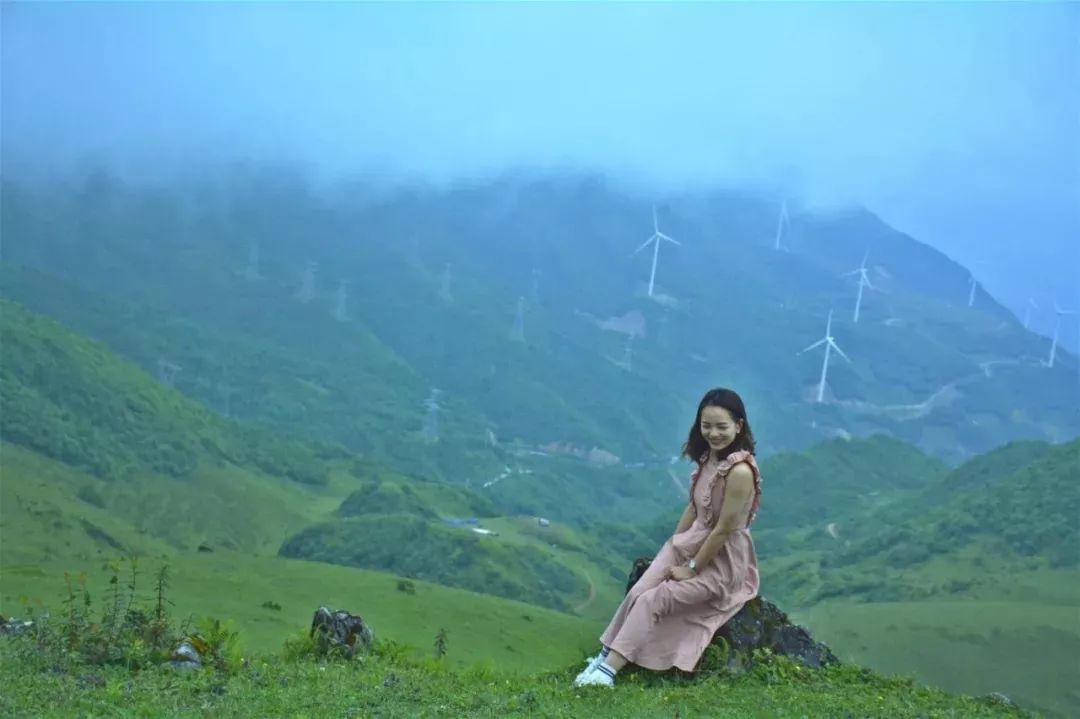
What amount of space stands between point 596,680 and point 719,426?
2.83m

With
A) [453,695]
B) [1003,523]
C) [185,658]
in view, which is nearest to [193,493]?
[1003,523]

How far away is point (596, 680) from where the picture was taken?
11.4 m

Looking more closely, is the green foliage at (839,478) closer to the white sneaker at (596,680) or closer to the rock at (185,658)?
the white sneaker at (596,680)

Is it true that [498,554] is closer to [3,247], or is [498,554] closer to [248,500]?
[248,500]

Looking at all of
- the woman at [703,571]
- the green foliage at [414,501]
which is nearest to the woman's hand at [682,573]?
the woman at [703,571]

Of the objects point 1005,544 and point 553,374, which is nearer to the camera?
point 1005,544

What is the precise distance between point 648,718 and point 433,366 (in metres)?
187

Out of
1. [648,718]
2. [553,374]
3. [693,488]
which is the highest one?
[553,374]

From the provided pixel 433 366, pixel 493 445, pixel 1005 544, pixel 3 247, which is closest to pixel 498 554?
pixel 1005 544

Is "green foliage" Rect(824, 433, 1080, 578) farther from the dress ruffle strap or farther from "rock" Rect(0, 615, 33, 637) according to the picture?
"rock" Rect(0, 615, 33, 637)

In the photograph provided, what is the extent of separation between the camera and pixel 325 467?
129625 mm

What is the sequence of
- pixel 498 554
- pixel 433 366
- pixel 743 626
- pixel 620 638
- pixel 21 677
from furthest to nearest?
1. pixel 433 366
2. pixel 498 554
3. pixel 743 626
4. pixel 620 638
5. pixel 21 677

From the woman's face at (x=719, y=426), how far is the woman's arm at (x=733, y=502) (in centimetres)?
37

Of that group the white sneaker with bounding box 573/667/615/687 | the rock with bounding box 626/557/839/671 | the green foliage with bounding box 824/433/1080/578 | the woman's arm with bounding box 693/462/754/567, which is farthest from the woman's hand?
the green foliage with bounding box 824/433/1080/578
